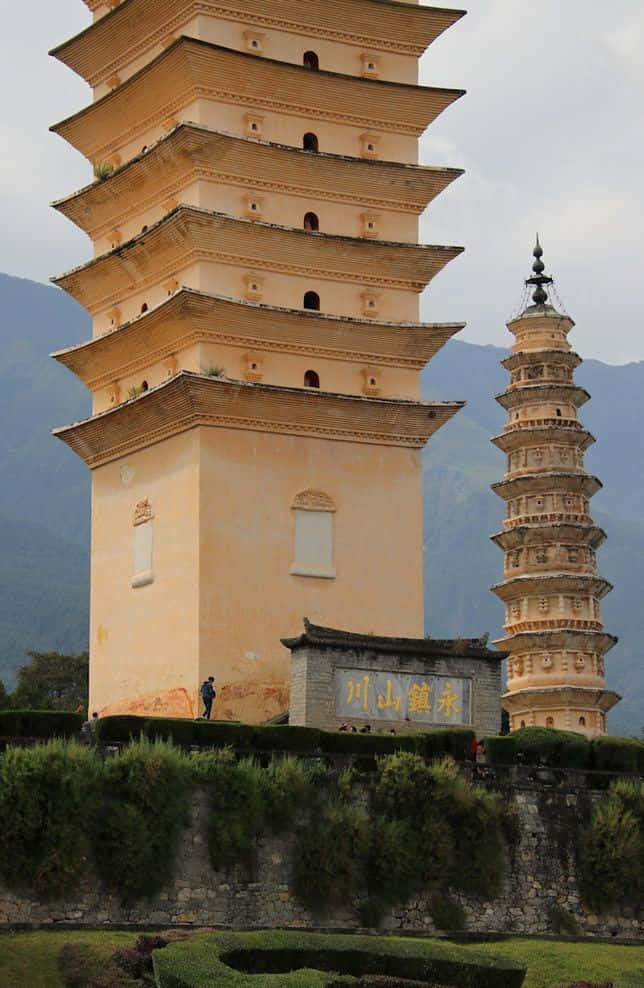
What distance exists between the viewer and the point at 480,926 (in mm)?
28750

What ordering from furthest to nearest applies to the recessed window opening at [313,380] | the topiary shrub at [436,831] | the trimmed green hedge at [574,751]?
the recessed window opening at [313,380] → the trimmed green hedge at [574,751] → the topiary shrub at [436,831]

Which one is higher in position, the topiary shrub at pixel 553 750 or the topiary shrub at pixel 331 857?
the topiary shrub at pixel 553 750

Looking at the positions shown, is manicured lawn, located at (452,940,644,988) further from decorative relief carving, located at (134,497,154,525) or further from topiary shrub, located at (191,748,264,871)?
decorative relief carving, located at (134,497,154,525)

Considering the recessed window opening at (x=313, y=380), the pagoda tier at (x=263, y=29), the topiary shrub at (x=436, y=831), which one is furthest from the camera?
the pagoda tier at (x=263, y=29)

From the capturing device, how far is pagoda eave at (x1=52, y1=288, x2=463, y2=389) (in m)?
35.0

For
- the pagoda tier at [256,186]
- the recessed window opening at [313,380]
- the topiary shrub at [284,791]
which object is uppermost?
the pagoda tier at [256,186]

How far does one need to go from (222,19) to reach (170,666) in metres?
11.5

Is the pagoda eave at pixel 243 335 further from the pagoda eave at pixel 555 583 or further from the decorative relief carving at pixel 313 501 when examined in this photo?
the pagoda eave at pixel 555 583

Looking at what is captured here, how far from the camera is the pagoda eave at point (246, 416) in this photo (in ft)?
113

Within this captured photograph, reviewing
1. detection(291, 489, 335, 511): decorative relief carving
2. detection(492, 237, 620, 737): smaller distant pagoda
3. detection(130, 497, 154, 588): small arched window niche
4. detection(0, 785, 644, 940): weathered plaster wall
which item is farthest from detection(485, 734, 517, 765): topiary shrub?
detection(492, 237, 620, 737): smaller distant pagoda

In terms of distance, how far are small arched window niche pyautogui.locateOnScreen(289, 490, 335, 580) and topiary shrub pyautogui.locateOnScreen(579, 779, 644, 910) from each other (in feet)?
23.2

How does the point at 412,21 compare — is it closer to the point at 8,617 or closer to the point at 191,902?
the point at 191,902

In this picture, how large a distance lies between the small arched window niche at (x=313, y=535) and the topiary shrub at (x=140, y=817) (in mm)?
7945

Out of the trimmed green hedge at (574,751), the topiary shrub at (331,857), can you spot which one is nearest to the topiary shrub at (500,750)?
the trimmed green hedge at (574,751)
